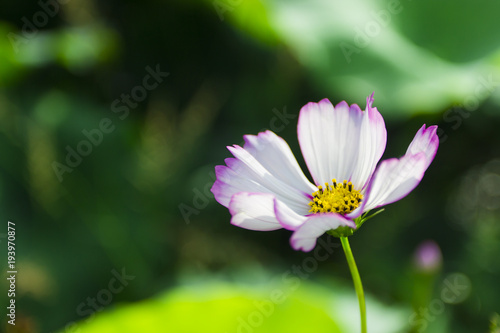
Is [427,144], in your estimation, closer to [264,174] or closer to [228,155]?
[264,174]

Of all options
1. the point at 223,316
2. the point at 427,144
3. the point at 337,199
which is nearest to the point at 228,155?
the point at 223,316

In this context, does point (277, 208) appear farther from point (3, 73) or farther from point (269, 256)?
point (3, 73)

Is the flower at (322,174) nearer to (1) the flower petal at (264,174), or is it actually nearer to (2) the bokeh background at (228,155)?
(1) the flower petal at (264,174)

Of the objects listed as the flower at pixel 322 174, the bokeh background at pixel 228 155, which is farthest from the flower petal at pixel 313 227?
the bokeh background at pixel 228 155

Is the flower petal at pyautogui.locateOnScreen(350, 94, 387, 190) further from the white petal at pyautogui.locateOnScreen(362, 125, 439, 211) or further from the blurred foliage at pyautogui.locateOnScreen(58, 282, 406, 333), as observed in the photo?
the blurred foliage at pyautogui.locateOnScreen(58, 282, 406, 333)

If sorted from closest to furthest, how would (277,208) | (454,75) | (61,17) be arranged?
1. (277,208)
2. (454,75)
3. (61,17)

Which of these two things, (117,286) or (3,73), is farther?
(3,73)

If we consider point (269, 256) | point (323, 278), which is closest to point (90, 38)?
point (269, 256)
